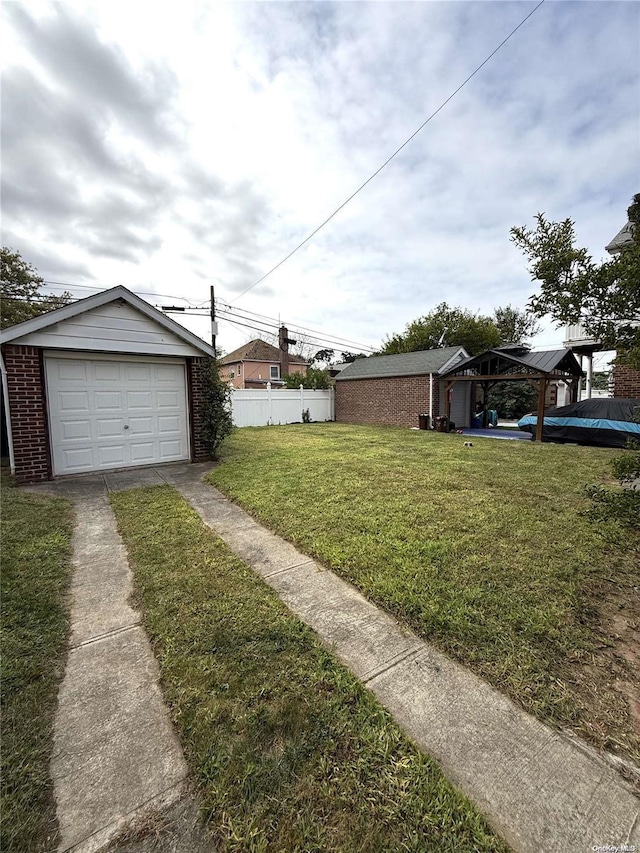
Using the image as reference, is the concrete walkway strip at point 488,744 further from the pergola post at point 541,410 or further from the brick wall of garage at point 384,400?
the brick wall of garage at point 384,400

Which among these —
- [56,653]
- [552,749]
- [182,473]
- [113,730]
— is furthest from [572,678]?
[182,473]

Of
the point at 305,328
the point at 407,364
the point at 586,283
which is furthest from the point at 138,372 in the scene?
the point at 305,328

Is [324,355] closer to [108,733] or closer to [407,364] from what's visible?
[407,364]

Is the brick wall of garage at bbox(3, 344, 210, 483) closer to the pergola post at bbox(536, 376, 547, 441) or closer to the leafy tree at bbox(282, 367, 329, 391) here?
the pergola post at bbox(536, 376, 547, 441)

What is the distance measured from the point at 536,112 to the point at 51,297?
22.0 meters

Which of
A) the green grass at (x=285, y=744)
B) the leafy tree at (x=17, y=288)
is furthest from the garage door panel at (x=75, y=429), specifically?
the leafy tree at (x=17, y=288)

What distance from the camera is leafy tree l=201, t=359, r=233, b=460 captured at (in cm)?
789

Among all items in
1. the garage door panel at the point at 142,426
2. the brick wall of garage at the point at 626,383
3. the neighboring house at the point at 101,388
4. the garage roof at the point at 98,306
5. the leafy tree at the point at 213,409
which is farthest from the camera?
the brick wall of garage at the point at 626,383

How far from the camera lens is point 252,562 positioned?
11.1 feet

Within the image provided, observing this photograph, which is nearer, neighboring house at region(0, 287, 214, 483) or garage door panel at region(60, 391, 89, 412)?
neighboring house at region(0, 287, 214, 483)

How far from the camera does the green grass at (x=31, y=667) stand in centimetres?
133

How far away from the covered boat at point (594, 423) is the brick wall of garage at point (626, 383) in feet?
3.17

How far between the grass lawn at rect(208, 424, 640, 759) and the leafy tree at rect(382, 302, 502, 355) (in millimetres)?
22049

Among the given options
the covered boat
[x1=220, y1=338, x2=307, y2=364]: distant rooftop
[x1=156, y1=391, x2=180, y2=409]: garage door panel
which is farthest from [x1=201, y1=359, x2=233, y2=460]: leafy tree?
[x1=220, y1=338, x2=307, y2=364]: distant rooftop
